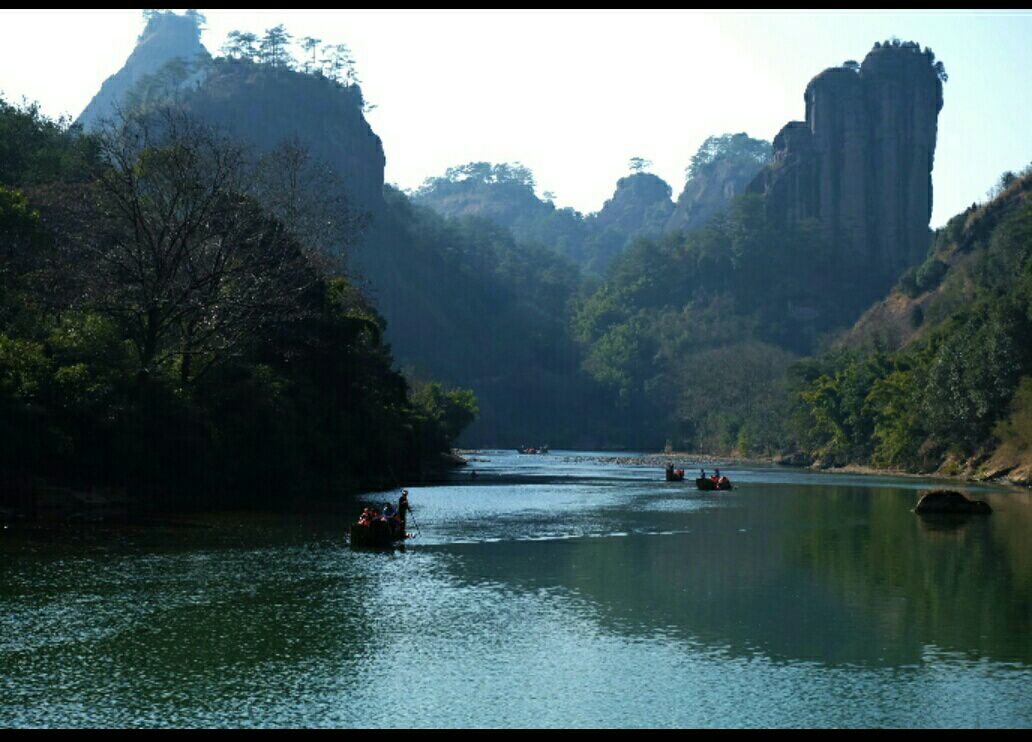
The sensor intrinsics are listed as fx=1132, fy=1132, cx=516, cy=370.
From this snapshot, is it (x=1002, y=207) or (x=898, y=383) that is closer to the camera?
(x=898, y=383)

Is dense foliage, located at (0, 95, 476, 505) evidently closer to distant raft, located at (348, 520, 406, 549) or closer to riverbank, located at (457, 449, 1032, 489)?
distant raft, located at (348, 520, 406, 549)

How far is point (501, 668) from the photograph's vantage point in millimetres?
23359

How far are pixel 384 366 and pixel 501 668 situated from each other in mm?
75364

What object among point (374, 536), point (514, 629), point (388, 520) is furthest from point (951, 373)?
point (514, 629)

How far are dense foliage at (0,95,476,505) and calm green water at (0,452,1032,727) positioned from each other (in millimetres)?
9510

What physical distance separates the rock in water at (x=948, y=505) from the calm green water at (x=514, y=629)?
1305 centimetres

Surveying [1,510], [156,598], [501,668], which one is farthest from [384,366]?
[501,668]

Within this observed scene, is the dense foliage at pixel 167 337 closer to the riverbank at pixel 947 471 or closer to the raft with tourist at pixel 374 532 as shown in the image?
the raft with tourist at pixel 374 532

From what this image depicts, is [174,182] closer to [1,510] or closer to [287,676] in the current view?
[1,510]

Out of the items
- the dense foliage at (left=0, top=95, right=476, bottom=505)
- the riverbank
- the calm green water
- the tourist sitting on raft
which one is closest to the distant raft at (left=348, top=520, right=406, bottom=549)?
the tourist sitting on raft

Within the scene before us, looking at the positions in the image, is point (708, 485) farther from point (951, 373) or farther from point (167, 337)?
point (167, 337)

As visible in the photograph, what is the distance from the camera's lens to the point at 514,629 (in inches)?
1082

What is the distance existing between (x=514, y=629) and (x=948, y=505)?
→ 42904 millimetres

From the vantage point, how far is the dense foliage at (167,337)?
52438mm
